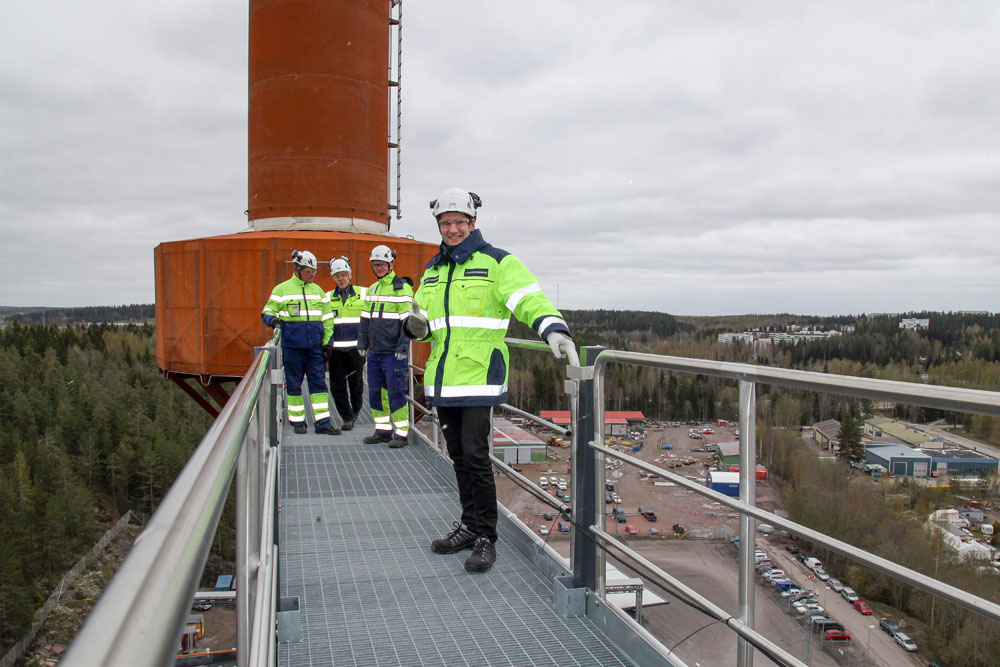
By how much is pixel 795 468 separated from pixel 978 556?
1.55ft

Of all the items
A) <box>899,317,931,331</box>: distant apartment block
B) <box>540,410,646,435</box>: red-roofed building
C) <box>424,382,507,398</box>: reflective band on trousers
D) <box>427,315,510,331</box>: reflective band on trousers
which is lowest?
<box>540,410,646,435</box>: red-roofed building

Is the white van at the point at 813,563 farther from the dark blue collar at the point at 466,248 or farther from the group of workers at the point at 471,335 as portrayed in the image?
the dark blue collar at the point at 466,248

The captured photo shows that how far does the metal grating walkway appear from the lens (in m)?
3.16

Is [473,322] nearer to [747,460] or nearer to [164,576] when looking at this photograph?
[747,460]

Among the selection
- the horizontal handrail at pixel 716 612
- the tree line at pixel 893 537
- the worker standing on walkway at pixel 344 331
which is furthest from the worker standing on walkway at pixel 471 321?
the worker standing on walkway at pixel 344 331

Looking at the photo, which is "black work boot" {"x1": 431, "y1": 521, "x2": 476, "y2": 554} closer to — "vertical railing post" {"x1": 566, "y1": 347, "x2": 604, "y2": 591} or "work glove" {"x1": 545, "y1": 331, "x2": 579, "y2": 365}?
"vertical railing post" {"x1": 566, "y1": 347, "x2": 604, "y2": 591}

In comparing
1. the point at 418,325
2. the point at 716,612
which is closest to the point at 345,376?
the point at 418,325

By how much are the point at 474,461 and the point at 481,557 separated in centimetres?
55

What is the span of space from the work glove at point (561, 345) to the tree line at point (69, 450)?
38.0 metres

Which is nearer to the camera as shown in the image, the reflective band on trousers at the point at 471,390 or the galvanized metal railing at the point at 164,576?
the galvanized metal railing at the point at 164,576

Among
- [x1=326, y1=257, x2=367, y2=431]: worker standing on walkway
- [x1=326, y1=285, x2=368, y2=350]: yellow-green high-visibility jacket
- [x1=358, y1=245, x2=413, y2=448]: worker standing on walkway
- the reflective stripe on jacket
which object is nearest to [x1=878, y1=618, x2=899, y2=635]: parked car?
[x1=358, y1=245, x2=413, y2=448]: worker standing on walkway

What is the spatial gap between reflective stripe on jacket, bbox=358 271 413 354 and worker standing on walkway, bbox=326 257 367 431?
1.06 meters

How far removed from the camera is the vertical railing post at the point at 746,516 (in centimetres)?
222

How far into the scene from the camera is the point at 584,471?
3398mm
